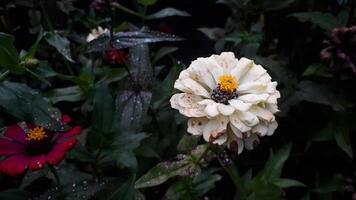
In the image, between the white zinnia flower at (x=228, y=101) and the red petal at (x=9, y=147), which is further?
the red petal at (x=9, y=147)

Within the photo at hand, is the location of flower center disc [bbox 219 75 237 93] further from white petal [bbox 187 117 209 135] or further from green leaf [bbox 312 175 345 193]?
green leaf [bbox 312 175 345 193]

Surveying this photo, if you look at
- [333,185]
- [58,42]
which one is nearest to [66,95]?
[58,42]

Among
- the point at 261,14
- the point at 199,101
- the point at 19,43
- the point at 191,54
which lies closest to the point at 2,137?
the point at 199,101

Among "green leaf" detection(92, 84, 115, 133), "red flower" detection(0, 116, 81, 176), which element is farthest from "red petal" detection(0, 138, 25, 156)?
"green leaf" detection(92, 84, 115, 133)

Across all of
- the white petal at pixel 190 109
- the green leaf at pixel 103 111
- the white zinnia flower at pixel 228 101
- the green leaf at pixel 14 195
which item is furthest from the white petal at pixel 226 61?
the green leaf at pixel 14 195

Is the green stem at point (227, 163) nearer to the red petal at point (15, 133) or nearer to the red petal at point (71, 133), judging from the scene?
the red petal at point (71, 133)

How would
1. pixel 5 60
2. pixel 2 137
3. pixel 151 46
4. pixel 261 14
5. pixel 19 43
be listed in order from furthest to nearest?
pixel 151 46, pixel 19 43, pixel 261 14, pixel 2 137, pixel 5 60

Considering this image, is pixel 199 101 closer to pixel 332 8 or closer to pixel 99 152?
pixel 99 152
